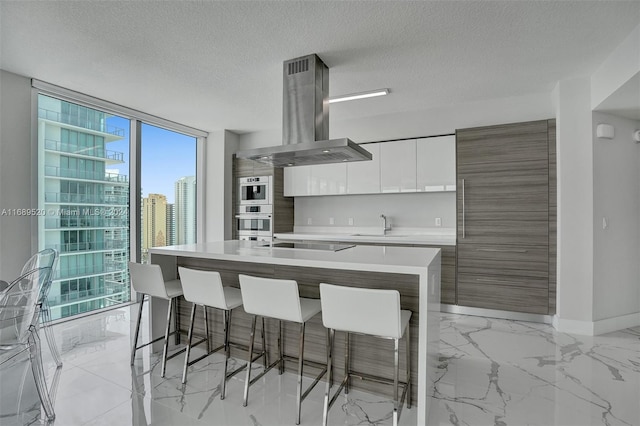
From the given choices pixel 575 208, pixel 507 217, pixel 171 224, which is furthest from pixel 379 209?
pixel 171 224

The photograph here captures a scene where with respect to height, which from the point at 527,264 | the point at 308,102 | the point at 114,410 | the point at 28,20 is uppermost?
the point at 28,20

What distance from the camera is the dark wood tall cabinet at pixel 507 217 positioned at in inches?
138

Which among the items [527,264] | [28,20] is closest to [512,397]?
[527,264]

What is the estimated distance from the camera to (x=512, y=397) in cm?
212

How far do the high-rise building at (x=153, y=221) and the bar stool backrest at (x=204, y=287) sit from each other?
252cm

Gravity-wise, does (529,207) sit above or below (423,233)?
above

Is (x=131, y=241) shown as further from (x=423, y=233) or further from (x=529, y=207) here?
(x=529, y=207)

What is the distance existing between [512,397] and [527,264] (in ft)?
6.13

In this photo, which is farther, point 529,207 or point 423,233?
point 423,233

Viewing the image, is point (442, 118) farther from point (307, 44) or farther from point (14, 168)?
point (14, 168)

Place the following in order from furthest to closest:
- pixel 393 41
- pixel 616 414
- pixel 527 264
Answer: pixel 527 264 < pixel 393 41 < pixel 616 414

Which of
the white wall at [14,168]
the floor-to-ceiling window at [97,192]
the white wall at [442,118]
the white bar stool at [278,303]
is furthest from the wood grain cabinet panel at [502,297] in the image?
the white wall at [14,168]

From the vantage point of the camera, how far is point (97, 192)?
3943mm

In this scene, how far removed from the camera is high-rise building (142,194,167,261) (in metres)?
4.45
